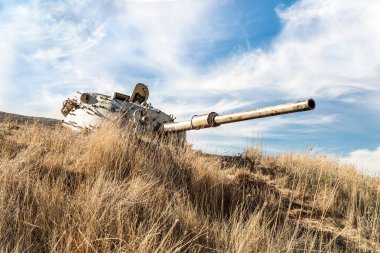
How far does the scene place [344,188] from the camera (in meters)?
8.05

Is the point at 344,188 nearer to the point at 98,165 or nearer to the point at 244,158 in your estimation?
the point at 244,158

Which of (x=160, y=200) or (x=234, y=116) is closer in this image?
(x=160, y=200)

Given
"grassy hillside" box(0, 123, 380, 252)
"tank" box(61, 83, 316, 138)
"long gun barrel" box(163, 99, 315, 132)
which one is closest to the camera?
"grassy hillside" box(0, 123, 380, 252)

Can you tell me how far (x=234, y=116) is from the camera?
231 inches

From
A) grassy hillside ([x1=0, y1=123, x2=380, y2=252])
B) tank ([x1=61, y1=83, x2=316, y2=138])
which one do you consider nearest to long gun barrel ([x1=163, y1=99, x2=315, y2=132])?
tank ([x1=61, y1=83, x2=316, y2=138])

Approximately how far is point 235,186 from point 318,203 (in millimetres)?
1659

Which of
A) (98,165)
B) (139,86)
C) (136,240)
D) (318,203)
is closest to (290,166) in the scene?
(318,203)

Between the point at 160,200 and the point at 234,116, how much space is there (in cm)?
213

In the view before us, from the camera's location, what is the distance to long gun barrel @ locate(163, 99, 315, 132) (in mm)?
4551

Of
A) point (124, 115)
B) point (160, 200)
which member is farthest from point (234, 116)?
point (124, 115)

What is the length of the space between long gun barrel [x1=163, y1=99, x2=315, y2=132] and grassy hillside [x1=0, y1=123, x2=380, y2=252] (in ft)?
2.21

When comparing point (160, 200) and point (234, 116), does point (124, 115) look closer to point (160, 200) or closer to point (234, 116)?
point (234, 116)

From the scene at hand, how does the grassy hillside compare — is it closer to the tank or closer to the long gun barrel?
the long gun barrel

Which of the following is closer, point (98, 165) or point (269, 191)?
→ point (98, 165)
